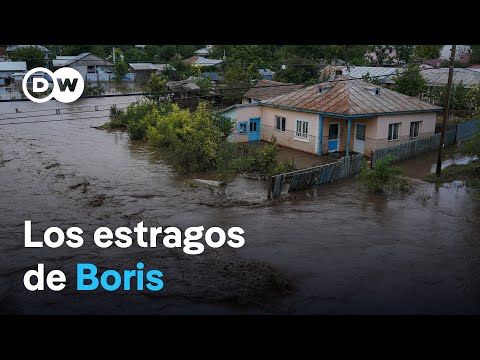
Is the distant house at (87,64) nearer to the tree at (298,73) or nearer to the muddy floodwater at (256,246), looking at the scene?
the tree at (298,73)

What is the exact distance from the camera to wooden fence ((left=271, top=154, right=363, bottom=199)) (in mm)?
17969

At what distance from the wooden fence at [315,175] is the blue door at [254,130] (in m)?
8.17

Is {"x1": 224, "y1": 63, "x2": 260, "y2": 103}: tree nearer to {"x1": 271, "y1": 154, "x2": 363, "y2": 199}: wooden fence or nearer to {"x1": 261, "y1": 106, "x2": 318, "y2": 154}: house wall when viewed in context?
{"x1": 261, "y1": 106, "x2": 318, "y2": 154}: house wall

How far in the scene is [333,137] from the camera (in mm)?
25359

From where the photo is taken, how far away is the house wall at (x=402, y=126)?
2391 centimetres

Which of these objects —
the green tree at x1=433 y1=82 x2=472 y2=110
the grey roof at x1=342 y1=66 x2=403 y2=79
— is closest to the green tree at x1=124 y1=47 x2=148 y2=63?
the grey roof at x1=342 y1=66 x2=403 y2=79

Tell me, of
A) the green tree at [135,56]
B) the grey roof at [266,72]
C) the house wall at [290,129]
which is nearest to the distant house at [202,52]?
the green tree at [135,56]

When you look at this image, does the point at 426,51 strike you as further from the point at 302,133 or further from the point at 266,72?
the point at 302,133

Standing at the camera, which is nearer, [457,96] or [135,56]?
[457,96]

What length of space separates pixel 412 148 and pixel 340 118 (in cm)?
395

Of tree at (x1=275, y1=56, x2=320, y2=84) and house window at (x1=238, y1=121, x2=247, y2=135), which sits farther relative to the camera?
tree at (x1=275, y1=56, x2=320, y2=84)

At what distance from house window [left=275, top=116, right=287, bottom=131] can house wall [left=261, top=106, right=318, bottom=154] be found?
18 cm

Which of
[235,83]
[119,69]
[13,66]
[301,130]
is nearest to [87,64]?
[119,69]
